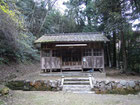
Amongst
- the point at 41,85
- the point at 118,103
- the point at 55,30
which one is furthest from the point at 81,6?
the point at 118,103

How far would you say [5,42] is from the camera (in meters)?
11.4

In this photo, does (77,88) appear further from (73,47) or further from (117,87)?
(73,47)

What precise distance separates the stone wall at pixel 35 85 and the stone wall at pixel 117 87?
2.82 m

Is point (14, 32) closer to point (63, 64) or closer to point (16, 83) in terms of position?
point (16, 83)

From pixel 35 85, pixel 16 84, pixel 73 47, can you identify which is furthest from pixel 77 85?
pixel 16 84

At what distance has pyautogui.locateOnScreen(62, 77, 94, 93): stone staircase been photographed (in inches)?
304

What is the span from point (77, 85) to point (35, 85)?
122 inches

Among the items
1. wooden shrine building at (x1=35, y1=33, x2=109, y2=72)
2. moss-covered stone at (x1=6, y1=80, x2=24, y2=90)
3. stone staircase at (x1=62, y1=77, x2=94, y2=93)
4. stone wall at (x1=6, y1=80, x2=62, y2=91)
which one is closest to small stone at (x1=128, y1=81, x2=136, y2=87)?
stone staircase at (x1=62, y1=77, x2=94, y2=93)

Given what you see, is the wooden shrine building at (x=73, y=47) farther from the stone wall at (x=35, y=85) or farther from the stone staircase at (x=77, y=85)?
the stone wall at (x=35, y=85)

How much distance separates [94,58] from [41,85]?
209 inches

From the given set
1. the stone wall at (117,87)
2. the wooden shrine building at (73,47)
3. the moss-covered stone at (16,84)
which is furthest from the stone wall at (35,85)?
the stone wall at (117,87)

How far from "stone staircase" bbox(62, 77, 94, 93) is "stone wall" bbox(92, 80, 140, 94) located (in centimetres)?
52

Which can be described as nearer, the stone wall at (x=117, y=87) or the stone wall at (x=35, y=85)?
the stone wall at (x=117, y=87)

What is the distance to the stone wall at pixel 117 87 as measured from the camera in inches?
314
